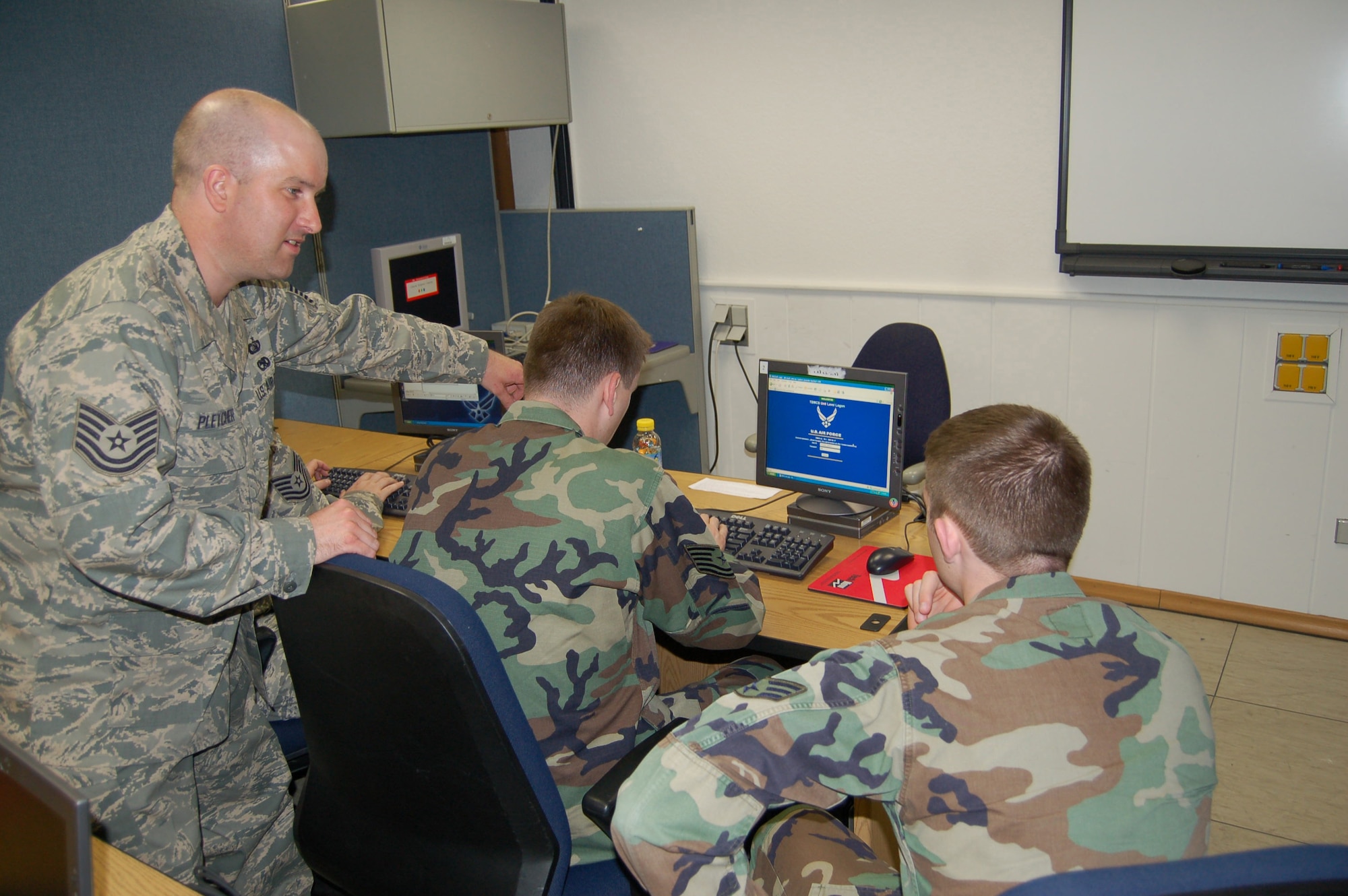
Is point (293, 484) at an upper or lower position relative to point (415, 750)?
upper

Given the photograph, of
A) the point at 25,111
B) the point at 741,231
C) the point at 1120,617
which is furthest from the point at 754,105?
the point at 1120,617

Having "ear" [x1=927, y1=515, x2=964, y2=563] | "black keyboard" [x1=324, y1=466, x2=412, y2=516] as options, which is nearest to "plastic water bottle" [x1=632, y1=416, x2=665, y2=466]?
"black keyboard" [x1=324, y1=466, x2=412, y2=516]

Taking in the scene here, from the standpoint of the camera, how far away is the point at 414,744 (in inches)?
50.0

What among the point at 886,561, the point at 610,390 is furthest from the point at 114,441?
the point at 886,561

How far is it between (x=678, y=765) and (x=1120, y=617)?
468mm

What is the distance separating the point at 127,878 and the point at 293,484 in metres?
1.10

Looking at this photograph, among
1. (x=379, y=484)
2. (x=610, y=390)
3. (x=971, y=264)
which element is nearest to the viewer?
(x=610, y=390)

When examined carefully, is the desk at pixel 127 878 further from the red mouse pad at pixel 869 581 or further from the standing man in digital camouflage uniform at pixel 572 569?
the red mouse pad at pixel 869 581

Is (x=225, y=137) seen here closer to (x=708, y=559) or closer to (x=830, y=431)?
(x=708, y=559)

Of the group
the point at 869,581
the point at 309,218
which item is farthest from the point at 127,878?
the point at 869,581

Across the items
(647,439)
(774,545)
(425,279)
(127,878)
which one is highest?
(425,279)

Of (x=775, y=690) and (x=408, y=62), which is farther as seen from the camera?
(x=408, y=62)

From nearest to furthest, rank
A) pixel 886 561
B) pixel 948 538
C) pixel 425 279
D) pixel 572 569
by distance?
pixel 948 538 → pixel 572 569 → pixel 886 561 → pixel 425 279

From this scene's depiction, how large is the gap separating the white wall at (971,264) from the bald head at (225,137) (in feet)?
7.25
